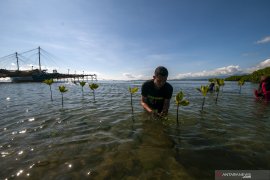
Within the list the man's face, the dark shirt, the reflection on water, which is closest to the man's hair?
the man's face

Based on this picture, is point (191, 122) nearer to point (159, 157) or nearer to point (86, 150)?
point (159, 157)

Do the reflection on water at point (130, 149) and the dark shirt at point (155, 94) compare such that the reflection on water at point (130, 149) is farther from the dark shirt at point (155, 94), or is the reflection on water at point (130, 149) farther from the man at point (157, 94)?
the dark shirt at point (155, 94)

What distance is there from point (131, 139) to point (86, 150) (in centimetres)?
160

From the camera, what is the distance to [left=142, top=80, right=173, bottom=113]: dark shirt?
306 inches

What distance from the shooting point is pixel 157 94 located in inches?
309

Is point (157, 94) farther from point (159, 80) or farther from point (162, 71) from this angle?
point (162, 71)

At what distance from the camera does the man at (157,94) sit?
7533mm

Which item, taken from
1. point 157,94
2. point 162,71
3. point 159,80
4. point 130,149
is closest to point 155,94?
point 157,94

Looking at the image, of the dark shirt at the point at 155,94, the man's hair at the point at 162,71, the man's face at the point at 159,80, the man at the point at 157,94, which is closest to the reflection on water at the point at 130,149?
the man at the point at 157,94

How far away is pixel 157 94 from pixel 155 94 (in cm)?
10

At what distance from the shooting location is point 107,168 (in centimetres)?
409

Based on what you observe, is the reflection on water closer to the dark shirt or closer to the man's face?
the dark shirt

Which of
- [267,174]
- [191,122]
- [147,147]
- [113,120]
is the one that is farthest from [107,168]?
[191,122]

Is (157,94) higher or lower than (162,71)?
lower
